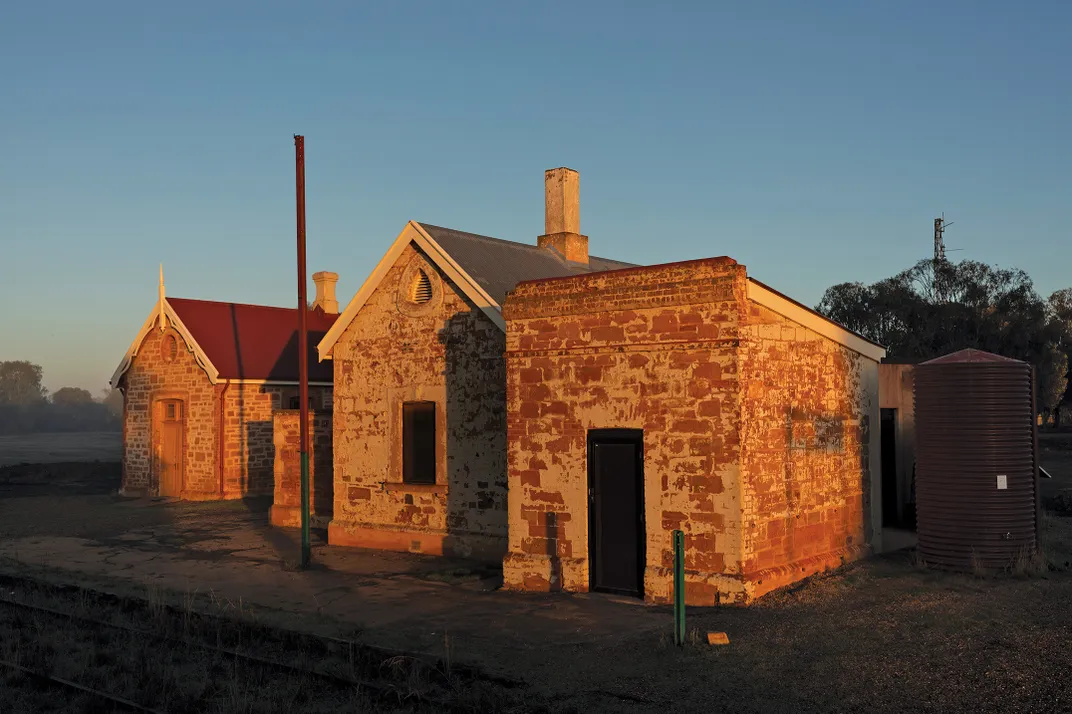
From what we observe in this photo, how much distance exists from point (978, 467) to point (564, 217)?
1040 cm

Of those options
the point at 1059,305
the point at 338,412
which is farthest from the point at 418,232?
the point at 1059,305

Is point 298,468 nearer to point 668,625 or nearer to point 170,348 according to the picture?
point 170,348

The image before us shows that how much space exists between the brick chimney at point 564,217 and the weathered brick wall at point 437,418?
15.5 ft

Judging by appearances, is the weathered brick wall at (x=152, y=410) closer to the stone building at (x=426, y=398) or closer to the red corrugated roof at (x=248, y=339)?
the red corrugated roof at (x=248, y=339)

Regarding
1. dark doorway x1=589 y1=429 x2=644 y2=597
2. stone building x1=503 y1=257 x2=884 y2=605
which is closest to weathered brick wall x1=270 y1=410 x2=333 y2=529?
stone building x1=503 y1=257 x2=884 y2=605

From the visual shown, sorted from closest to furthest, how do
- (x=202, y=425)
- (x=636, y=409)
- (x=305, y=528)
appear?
(x=636, y=409) < (x=305, y=528) < (x=202, y=425)

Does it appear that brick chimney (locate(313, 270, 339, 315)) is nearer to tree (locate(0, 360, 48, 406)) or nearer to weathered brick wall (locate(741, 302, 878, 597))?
weathered brick wall (locate(741, 302, 878, 597))

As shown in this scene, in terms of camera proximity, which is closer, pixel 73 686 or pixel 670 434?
pixel 73 686

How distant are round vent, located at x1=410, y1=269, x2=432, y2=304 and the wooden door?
13132 millimetres

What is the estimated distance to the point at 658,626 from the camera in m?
10.1

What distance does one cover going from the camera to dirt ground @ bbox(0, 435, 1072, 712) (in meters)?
7.62

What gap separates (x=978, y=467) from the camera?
1284 centimetres

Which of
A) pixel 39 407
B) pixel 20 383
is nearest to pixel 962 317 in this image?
pixel 39 407

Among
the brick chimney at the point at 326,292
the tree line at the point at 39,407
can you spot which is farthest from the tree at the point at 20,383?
the brick chimney at the point at 326,292
